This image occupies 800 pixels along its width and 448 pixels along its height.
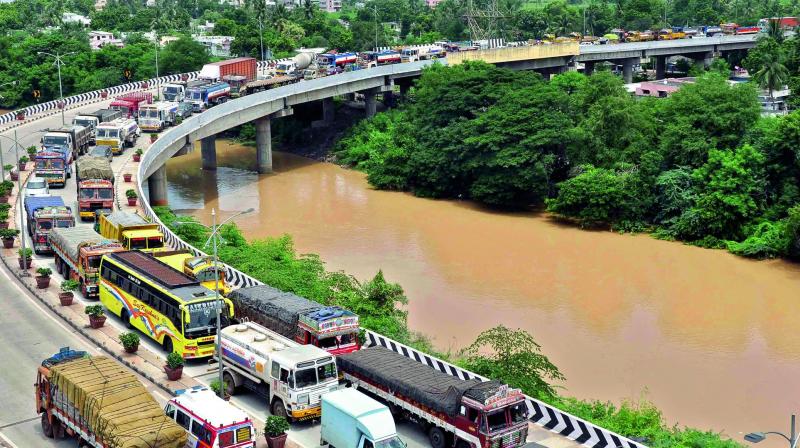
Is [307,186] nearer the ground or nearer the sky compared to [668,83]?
nearer the ground

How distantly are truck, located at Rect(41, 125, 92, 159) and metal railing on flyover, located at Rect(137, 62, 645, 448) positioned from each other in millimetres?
4863

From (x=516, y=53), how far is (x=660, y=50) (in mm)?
25521

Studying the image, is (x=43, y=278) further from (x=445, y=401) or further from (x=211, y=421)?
(x=445, y=401)

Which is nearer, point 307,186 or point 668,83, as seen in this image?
point 307,186

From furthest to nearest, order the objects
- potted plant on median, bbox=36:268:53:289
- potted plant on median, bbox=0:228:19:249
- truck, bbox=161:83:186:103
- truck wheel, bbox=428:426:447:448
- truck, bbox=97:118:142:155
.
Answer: truck, bbox=161:83:186:103
truck, bbox=97:118:142:155
potted plant on median, bbox=0:228:19:249
potted plant on median, bbox=36:268:53:289
truck wheel, bbox=428:426:447:448

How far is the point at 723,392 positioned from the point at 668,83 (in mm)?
62048

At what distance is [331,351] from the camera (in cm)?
3044

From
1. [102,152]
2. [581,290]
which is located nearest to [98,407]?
[581,290]

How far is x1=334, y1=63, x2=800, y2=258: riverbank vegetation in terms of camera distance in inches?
2327

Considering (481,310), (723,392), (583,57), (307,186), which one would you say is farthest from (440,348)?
(583,57)

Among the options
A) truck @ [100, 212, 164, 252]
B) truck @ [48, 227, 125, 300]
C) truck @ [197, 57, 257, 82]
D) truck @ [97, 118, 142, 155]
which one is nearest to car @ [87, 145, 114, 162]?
truck @ [97, 118, 142, 155]

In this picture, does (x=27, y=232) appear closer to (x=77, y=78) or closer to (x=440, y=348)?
(x=440, y=348)

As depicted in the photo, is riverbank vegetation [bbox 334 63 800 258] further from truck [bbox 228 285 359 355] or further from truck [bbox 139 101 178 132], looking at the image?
truck [bbox 228 285 359 355]

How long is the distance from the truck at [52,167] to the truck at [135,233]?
1454 cm
